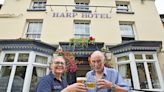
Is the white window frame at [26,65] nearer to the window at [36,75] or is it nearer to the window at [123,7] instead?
the window at [36,75]

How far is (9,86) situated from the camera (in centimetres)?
689

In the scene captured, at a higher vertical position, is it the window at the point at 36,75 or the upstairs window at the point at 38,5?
the upstairs window at the point at 38,5

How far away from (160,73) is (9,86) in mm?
6906

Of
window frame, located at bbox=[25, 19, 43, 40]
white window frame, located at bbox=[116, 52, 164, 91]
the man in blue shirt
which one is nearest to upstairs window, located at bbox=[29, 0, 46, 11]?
window frame, located at bbox=[25, 19, 43, 40]

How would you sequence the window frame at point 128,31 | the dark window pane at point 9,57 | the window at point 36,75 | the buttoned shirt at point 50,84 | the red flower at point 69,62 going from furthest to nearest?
the window frame at point 128,31 < the dark window pane at point 9,57 < the red flower at point 69,62 < the window at point 36,75 < the buttoned shirt at point 50,84

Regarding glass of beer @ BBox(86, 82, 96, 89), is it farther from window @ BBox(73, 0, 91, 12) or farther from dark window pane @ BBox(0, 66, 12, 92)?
window @ BBox(73, 0, 91, 12)

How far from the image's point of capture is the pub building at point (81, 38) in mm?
7504

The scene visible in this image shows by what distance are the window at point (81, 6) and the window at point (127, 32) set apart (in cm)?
253

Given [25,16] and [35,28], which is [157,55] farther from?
[25,16]


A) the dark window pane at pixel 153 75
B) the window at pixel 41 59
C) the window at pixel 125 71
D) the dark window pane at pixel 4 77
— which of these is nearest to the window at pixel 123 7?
the window at pixel 125 71

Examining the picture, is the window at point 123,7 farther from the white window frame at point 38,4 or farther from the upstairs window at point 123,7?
the white window frame at point 38,4

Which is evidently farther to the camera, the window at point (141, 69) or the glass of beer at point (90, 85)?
the window at point (141, 69)

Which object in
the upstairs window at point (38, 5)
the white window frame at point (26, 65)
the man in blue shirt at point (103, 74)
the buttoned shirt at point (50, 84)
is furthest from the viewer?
the upstairs window at point (38, 5)

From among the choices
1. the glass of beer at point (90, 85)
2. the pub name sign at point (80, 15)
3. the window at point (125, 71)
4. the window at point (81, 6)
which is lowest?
the glass of beer at point (90, 85)
